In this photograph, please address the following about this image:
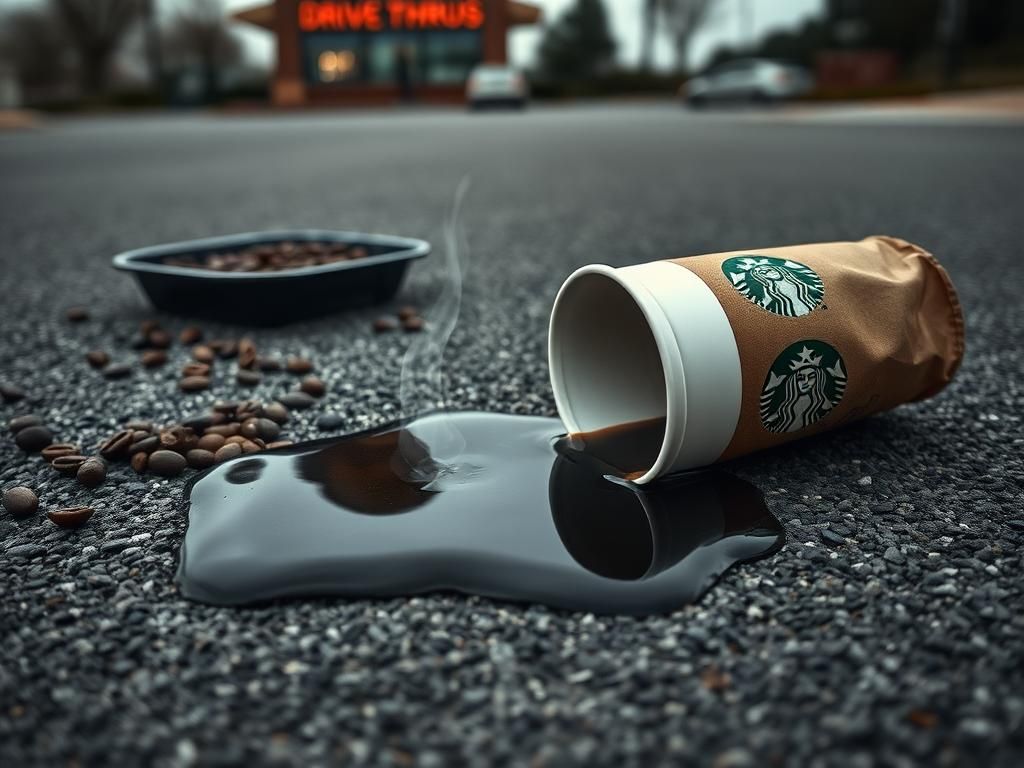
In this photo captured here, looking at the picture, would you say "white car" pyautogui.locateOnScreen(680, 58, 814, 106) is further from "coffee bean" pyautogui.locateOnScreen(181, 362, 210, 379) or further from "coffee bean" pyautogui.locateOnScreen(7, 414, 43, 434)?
"coffee bean" pyautogui.locateOnScreen(7, 414, 43, 434)

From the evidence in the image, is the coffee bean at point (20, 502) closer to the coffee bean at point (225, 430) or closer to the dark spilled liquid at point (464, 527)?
the dark spilled liquid at point (464, 527)

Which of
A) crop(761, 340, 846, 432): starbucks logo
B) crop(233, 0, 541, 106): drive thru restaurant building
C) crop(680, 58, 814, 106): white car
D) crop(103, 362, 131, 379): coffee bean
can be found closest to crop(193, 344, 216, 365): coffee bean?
crop(103, 362, 131, 379): coffee bean

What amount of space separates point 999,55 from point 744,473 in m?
36.5

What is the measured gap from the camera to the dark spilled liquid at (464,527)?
1643mm

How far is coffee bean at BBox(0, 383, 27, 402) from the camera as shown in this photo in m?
2.66

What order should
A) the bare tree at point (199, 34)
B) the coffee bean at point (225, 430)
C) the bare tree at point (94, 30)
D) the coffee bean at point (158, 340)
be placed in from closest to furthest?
the coffee bean at point (225, 430)
the coffee bean at point (158, 340)
the bare tree at point (94, 30)
the bare tree at point (199, 34)

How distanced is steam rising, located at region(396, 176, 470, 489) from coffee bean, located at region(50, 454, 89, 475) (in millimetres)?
748

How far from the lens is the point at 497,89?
80.3ft

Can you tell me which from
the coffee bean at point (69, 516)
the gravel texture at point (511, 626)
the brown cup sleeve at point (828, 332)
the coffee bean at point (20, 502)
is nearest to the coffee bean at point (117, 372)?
the gravel texture at point (511, 626)

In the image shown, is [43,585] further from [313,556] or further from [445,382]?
[445,382]


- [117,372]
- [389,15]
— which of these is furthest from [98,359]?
[389,15]

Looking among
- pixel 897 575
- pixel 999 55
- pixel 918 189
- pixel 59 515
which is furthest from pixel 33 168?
pixel 999 55

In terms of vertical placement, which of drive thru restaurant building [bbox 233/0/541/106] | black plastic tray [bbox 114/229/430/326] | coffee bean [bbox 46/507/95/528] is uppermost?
drive thru restaurant building [bbox 233/0/541/106]

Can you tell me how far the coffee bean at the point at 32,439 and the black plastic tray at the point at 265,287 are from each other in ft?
3.17
